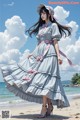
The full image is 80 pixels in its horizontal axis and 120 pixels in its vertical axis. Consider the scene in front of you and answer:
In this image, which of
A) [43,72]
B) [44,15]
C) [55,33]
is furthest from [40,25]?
[43,72]

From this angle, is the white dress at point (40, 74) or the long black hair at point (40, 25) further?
the long black hair at point (40, 25)

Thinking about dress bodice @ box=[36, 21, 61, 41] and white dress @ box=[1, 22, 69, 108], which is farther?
dress bodice @ box=[36, 21, 61, 41]

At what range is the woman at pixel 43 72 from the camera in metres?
4.25

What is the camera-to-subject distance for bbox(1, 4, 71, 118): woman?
4250mm

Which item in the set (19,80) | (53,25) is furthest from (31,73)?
(53,25)

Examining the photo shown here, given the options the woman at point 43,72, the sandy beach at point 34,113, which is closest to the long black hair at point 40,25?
the woman at point 43,72

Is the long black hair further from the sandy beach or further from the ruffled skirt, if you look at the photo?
the sandy beach

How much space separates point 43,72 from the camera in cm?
430

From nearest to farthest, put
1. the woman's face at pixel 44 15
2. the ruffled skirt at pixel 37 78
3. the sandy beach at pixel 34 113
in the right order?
the ruffled skirt at pixel 37 78, the sandy beach at pixel 34 113, the woman's face at pixel 44 15

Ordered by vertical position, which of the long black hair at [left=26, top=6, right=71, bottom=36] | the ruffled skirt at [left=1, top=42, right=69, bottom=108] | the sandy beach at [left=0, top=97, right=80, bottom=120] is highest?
the long black hair at [left=26, top=6, right=71, bottom=36]

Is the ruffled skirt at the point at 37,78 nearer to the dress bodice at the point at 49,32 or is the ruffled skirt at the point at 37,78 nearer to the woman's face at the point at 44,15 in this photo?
the dress bodice at the point at 49,32

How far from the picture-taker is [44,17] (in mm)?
4457

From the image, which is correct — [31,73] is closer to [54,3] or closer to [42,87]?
[42,87]

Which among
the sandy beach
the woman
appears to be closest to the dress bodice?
the woman
